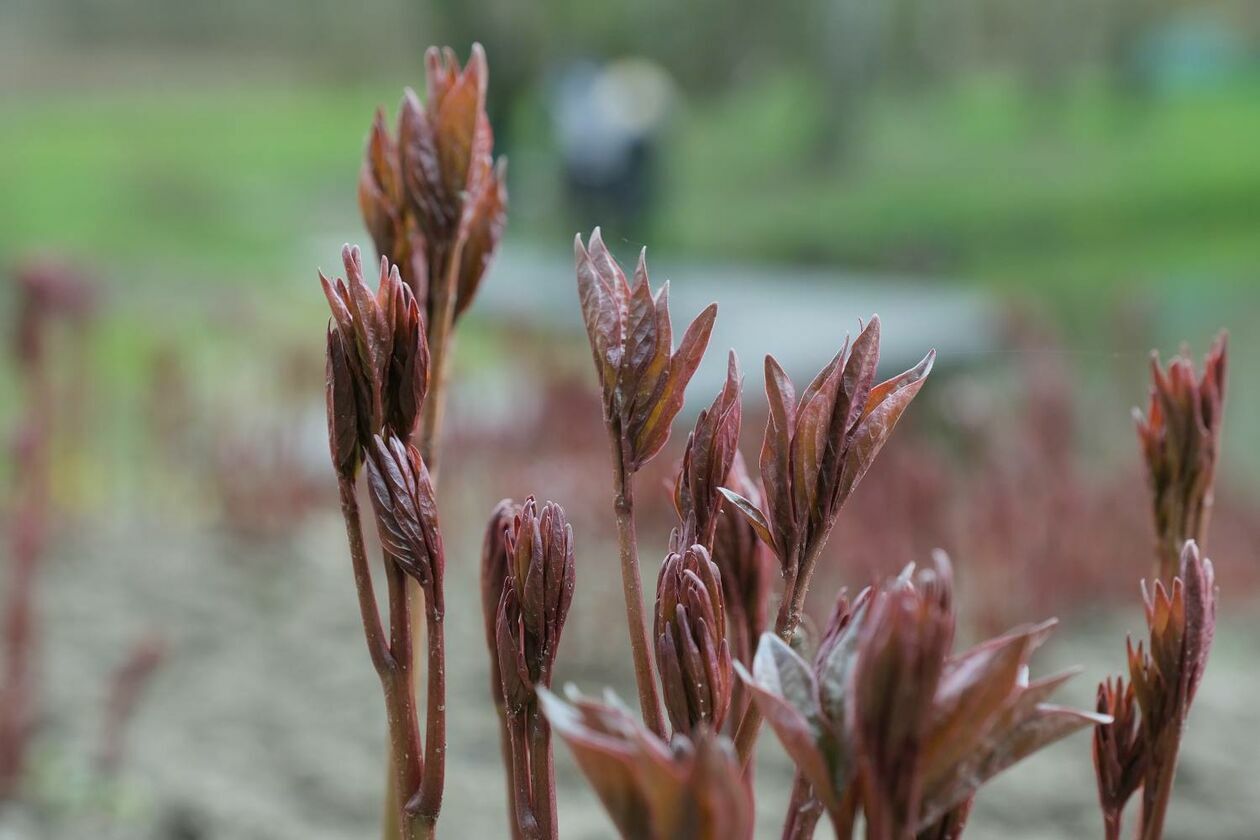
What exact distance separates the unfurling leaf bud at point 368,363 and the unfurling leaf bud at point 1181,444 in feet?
0.90

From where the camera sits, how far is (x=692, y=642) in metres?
0.39

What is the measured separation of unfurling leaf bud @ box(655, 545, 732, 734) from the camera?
391mm

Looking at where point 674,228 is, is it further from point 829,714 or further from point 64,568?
point 829,714

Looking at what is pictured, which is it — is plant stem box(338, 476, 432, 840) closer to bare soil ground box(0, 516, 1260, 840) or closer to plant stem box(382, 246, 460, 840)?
plant stem box(382, 246, 460, 840)

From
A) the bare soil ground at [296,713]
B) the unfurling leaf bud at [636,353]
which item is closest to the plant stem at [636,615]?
the unfurling leaf bud at [636,353]

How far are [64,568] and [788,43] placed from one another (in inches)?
169

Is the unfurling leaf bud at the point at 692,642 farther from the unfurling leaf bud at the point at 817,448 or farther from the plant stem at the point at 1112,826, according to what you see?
the plant stem at the point at 1112,826

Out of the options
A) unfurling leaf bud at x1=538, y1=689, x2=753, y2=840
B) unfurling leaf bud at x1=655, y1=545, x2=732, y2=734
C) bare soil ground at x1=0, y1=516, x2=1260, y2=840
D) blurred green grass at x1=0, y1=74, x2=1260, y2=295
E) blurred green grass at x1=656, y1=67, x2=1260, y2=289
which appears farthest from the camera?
blurred green grass at x1=0, y1=74, x2=1260, y2=295

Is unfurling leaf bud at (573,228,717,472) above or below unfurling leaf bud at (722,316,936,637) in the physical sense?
above

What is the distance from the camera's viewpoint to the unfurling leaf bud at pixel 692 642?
39 centimetres

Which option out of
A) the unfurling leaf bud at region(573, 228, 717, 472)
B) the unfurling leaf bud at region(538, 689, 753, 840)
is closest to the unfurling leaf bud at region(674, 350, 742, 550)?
the unfurling leaf bud at region(573, 228, 717, 472)

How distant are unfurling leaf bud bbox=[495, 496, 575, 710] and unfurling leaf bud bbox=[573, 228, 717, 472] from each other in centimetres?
4

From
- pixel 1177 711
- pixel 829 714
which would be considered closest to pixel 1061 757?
pixel 1177 711

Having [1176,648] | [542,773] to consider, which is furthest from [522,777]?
[1176,648]
